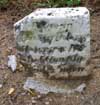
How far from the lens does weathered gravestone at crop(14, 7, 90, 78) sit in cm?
289

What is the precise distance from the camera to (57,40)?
2975mm

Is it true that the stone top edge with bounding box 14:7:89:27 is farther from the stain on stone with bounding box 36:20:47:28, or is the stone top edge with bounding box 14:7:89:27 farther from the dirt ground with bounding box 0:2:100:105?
the dirt ground with bounding box 0:2:100:105

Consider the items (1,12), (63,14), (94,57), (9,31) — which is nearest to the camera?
(63,14)

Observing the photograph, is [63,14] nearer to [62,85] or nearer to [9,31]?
[62,85]

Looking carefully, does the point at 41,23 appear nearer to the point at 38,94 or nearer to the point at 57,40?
the point at 57,40

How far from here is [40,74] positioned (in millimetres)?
3158

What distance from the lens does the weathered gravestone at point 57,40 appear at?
9.48ft

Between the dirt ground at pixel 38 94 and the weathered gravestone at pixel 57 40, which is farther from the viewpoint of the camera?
the dirt ground at pixel 38 94

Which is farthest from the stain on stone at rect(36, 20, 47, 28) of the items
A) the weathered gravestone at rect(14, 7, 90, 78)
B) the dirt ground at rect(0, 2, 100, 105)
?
the dirt ground at rect(0, 2, 100, 105)

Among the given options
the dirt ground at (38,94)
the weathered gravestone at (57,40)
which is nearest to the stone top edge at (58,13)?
the weathered gravestone at (57,40)

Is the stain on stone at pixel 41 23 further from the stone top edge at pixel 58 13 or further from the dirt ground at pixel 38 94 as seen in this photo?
the dirt ground at pixel 38 94

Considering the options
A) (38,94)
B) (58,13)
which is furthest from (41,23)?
(38,94)

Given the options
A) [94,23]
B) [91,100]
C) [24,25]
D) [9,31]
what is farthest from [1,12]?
[91,100]

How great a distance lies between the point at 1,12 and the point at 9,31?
450 mm
